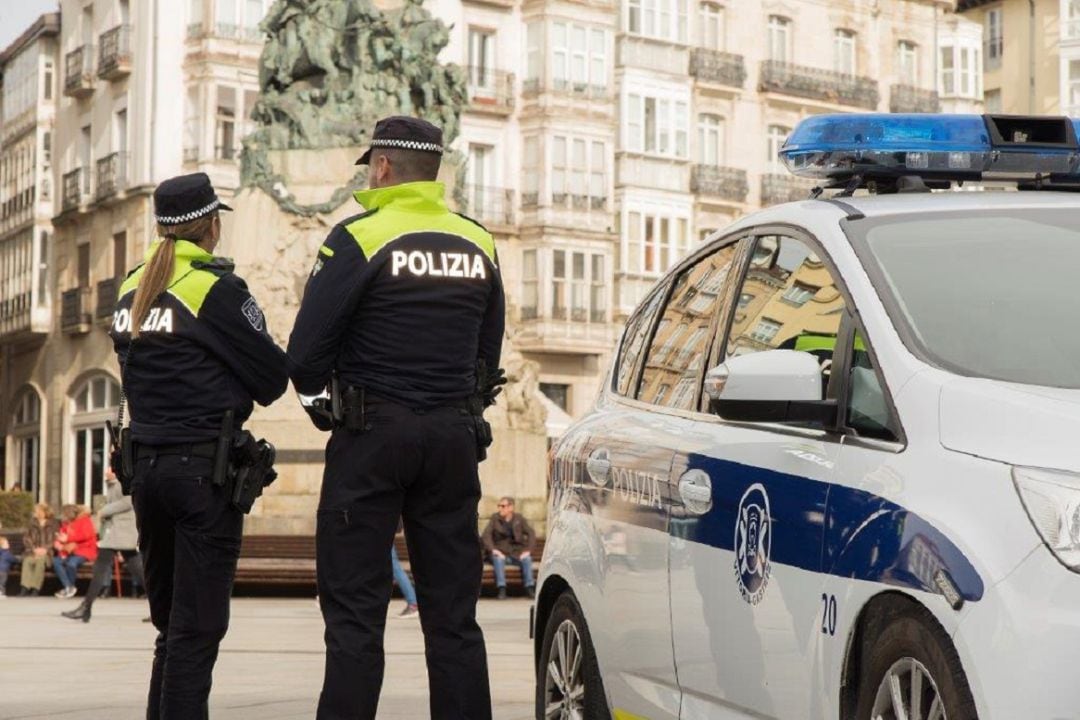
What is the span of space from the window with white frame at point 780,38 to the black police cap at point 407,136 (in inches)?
2356

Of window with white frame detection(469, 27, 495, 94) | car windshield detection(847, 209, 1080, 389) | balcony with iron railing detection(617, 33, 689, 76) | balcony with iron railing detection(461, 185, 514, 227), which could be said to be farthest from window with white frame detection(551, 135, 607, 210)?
car windshield detection(847, 209, 1080, 389)

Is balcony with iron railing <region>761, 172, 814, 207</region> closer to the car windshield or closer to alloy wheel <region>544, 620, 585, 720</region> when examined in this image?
alloy wheel <region>544, 620, 585, 720</region>

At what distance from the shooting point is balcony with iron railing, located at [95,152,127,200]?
55.7 m

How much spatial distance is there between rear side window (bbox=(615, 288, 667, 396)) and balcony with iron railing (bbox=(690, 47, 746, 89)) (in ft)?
184

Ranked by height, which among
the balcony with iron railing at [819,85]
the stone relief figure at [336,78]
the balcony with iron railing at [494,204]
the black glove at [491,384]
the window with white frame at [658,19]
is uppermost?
the window with white frame at [658,19]

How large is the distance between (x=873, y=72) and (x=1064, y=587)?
218ft

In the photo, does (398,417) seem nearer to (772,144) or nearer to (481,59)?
(481,59)

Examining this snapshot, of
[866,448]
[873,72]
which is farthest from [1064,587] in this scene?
[873,72]

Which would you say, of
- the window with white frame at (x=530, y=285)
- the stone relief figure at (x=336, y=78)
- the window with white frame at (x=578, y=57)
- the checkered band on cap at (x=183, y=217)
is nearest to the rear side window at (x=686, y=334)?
the checkered band on cap at (x=183, y=217)

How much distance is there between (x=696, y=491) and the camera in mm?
6461

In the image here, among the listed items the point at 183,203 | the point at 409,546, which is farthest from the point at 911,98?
the point at 409,546

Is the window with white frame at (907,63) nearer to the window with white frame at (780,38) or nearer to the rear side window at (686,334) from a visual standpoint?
the window with white frame at (780,38)

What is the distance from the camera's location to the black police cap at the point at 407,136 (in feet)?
24.3

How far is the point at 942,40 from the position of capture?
71750 mm
